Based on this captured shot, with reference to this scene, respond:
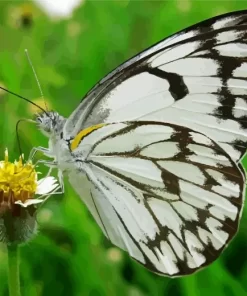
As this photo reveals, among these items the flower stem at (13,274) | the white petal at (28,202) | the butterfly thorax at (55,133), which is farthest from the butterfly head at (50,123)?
the flower stem at (13,274)

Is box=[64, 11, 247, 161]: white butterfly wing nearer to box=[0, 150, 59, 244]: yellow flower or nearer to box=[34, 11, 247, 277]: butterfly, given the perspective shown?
box=[34, 11, 247, 277]: butterfly

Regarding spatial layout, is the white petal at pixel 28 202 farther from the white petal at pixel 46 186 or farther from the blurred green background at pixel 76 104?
the blurred green background at pixel 76 104

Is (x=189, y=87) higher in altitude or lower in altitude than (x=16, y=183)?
higher

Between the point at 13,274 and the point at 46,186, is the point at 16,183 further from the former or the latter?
the point at 13,274

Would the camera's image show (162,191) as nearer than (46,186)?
No

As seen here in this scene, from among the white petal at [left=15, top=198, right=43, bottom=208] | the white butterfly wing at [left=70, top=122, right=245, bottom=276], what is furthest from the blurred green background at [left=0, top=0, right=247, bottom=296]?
the white petal at [left=15, top=198, right=43, bottom=208]

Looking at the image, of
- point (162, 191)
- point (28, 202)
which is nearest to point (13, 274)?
point (28, 202)
